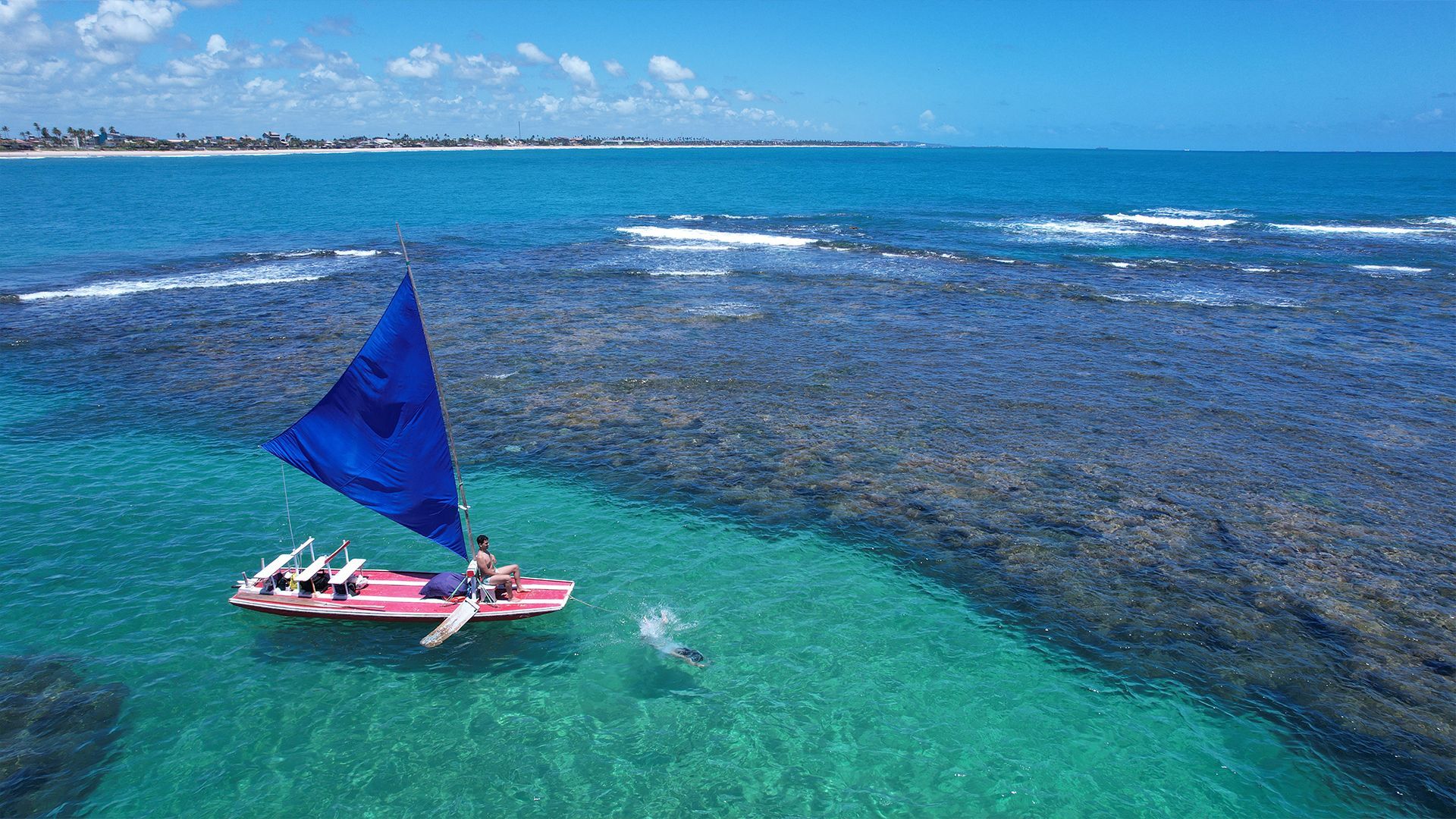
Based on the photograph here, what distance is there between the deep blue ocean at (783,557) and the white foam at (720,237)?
25898 mm

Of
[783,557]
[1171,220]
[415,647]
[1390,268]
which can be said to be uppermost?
[1171,220]

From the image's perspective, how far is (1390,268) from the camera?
6406cm

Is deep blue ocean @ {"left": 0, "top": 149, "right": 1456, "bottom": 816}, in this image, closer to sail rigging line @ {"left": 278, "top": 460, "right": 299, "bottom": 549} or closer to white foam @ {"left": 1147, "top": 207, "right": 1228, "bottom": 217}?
sail rigging line @ {"left": 278, "top": 460, "right": 299, "bottom": 549}

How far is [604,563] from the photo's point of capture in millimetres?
22109

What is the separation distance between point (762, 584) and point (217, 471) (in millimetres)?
19293

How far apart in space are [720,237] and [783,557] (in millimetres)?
63052

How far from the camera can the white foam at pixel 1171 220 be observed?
93.1 m

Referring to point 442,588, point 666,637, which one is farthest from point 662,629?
point 442,588

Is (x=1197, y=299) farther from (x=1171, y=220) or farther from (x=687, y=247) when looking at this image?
(x=1171, y=220)

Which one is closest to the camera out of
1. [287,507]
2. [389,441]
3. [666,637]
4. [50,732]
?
[50,732]

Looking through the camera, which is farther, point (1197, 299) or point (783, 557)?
point (1197, 299)

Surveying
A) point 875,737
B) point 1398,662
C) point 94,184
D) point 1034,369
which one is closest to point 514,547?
point 875,737

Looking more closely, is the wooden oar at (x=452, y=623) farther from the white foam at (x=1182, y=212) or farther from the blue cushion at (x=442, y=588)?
the white foam at (x=1182, y=212)

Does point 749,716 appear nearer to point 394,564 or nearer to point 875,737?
point 875,737
